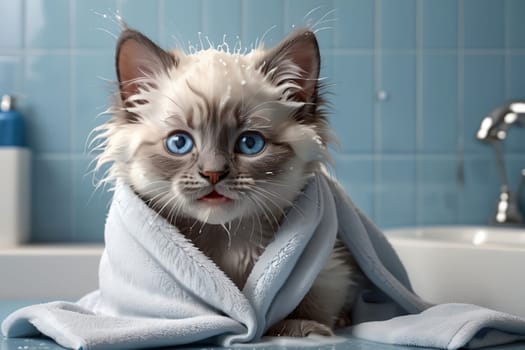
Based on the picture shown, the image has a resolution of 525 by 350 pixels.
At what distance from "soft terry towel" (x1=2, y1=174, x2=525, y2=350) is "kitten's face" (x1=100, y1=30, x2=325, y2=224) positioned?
0.03 metres

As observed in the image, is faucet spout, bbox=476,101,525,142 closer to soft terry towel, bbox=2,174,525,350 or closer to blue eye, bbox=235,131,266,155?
soft terry towel, bbox=2,174,525,350

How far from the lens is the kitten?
2.16 feet

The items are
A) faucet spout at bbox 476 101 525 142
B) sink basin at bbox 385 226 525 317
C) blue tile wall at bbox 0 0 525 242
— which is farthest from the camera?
blue tile wall at bbox 0 0 525 242

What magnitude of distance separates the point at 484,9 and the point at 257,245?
1.15 metres

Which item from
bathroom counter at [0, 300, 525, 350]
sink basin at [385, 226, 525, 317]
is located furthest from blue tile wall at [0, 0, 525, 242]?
bathroom counter at [0, 300, 525, 350]

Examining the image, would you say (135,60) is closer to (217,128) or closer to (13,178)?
(217,128)

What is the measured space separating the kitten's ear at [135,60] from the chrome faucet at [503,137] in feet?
3.31

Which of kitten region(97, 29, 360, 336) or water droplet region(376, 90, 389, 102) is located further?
water droplet region(376, 90, 389, 102)

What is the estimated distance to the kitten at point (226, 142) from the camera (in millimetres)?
659

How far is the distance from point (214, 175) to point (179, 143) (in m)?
0.06

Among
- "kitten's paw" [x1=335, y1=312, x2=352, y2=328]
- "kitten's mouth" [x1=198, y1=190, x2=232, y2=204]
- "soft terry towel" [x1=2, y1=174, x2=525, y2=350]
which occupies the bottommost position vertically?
"kitten's paw" [x1=335, y1=312, x2=352, y2=328]

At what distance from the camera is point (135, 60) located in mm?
708

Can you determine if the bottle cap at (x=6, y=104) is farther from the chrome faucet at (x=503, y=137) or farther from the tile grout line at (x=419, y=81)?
the chrome faucet at (x=503, y=137)

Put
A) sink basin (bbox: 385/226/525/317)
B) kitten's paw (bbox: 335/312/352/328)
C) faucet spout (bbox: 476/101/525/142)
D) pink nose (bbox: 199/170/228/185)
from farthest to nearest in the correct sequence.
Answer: faucet spout (bbox: 476/101/525/142)
sink basin (bbox: 385/226/525/317)
kitten's paw (bbox: 335/312/352/328)
pink nose (bbox: 199/170/228/185)
